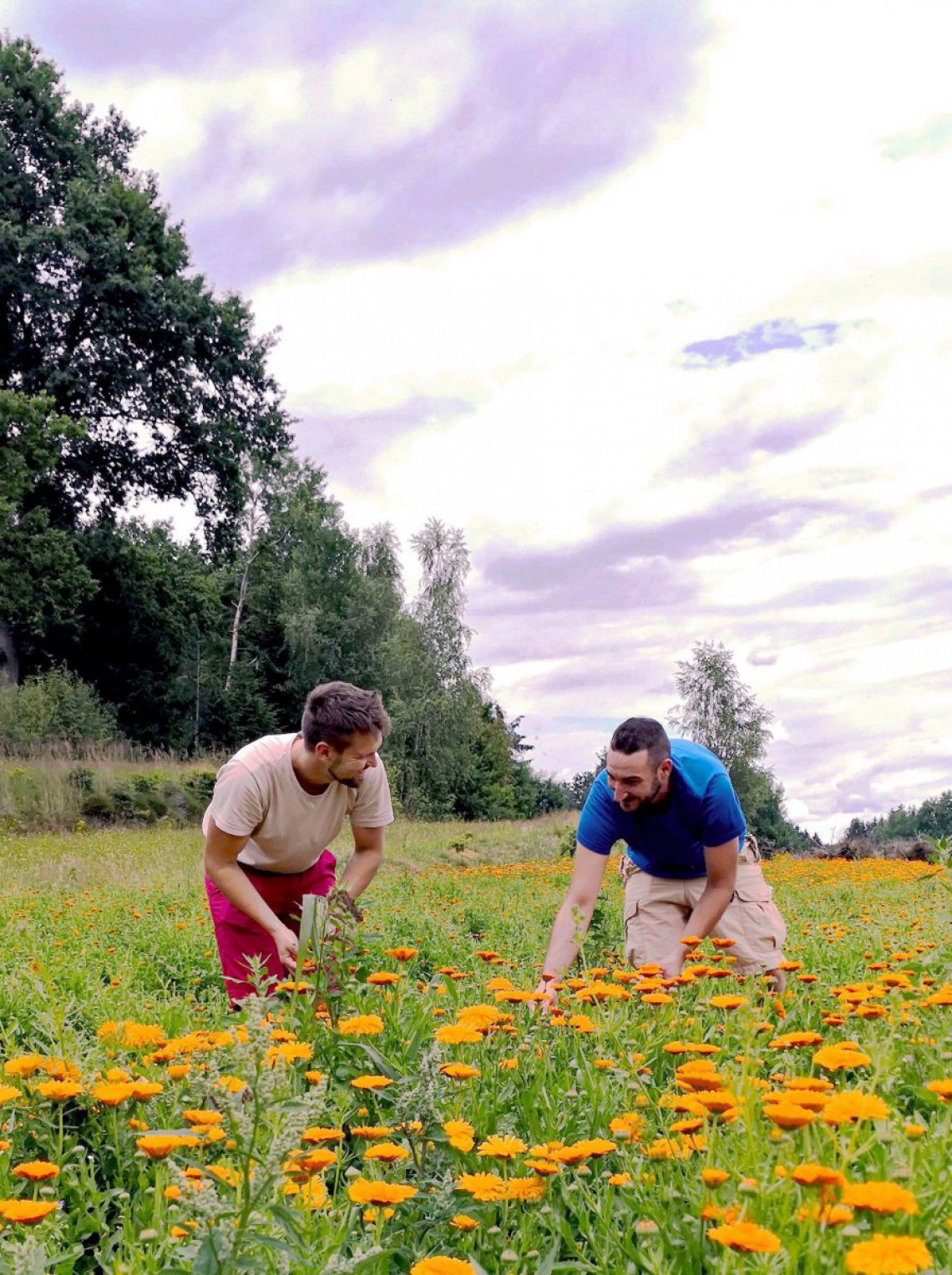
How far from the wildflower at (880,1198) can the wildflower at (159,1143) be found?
3.04 feet

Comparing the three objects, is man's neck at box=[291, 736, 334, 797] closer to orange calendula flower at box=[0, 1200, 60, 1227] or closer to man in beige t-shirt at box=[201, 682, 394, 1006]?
man in beige t-shirt at box=[201, 682, 394, 1006]

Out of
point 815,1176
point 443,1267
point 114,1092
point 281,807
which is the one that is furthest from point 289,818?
point 815,1176

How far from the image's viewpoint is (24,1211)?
4.91ft

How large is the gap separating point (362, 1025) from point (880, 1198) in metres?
1.25

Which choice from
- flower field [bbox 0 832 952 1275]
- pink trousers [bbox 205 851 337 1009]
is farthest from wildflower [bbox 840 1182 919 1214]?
pink trousers [bbox 205 851 337 1009]

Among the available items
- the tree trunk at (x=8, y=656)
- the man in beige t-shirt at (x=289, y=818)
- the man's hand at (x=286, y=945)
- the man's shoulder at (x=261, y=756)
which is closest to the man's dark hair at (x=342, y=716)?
the man in beige t-shirt at (x=289, y=818)

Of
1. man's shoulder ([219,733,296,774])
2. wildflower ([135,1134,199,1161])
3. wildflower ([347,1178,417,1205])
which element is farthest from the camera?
man's shoulder ([219,733,296,774])

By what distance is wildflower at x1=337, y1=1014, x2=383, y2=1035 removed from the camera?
2.21 m

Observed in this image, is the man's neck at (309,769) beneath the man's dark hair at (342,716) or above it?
beneath

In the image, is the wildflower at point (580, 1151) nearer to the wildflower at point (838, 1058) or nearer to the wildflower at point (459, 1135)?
the wildflower at point (459, 1135)

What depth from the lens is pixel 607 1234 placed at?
5.41 ft

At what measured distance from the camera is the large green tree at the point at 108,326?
25.2 metres

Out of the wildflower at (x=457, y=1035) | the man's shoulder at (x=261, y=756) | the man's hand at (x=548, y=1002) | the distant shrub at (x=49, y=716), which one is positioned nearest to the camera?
the wildflower at (x=457, y=1035)

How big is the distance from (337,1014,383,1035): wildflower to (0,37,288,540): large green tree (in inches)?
905
